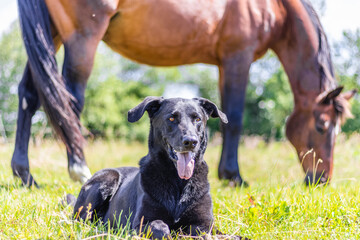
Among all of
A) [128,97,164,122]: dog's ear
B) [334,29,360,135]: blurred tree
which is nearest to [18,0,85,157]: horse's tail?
[128,97,164,122]: dog's ear

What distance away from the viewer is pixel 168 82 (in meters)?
24.1

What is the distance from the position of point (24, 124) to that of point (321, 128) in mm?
3481

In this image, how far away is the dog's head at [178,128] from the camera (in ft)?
8.13

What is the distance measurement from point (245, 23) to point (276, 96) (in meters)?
12.9

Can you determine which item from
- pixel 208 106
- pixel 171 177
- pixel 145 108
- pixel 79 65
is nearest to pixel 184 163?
pixel 171 177

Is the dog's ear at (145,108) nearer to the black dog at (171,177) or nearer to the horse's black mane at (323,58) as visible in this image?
the black dog at (171,177)

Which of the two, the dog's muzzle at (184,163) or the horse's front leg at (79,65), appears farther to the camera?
the horse's front leg at (79,65)

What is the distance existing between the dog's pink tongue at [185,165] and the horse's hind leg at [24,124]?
2.26 m

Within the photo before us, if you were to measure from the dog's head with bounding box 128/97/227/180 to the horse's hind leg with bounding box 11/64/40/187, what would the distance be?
2.03 metres

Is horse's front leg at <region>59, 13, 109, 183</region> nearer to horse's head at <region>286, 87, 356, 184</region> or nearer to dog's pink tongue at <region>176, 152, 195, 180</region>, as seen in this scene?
dog's pink tongue at <region>176, 152, 195, 180</region>

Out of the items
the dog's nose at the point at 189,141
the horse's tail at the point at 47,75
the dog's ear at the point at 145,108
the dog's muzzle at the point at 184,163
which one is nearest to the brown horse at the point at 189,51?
the horse's tail at the point at 47,75

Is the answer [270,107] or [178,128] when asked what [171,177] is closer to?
[178,128]

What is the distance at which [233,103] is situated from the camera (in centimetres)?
488

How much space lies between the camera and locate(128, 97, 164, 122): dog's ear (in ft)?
8.31
